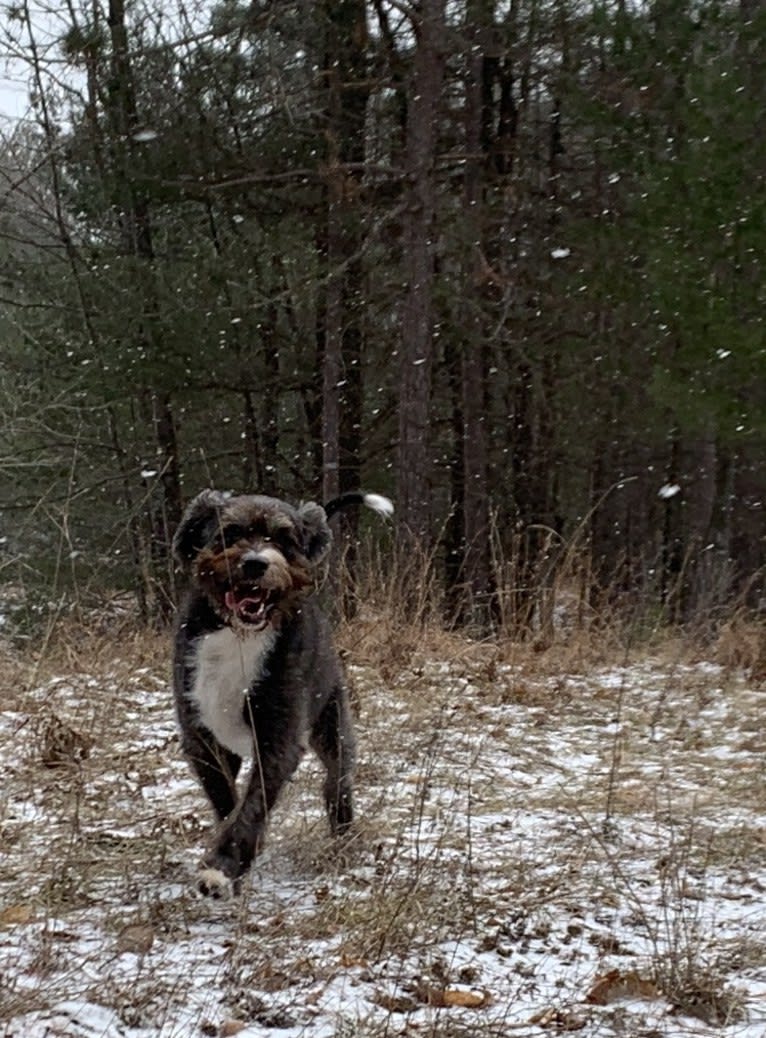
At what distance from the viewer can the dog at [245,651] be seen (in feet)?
13.8

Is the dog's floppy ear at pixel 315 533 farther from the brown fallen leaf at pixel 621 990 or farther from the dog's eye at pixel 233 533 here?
the brown fallen leaf at pixel 621 990

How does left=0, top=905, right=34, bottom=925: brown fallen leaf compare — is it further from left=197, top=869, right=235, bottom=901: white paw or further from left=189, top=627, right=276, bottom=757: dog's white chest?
left=189, top=627, right=276, bottom=757: dog's white chest

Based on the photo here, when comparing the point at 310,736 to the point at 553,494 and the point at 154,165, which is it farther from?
the point at 553,494

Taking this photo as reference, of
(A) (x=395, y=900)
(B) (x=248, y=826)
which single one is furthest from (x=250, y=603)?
(A) (x=395, y=900)

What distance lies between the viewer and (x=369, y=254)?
15016mm

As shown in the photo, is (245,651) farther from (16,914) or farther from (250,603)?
(16,914)

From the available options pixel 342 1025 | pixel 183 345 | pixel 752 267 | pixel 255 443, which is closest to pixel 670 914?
pixel 342 1025

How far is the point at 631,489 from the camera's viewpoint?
23.2 metres

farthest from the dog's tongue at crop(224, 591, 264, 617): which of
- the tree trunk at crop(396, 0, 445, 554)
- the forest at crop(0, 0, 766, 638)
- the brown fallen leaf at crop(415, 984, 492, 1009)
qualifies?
the tree trunk at crop(396, 0, 445, 554)

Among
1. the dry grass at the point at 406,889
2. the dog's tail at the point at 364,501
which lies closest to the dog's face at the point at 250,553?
the dog's tail at the point at 364,501

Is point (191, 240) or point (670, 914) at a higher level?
point (191, 240)

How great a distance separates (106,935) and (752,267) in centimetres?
932

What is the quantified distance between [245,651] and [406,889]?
1149mm

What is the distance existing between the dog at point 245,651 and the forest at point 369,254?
19.2ft
